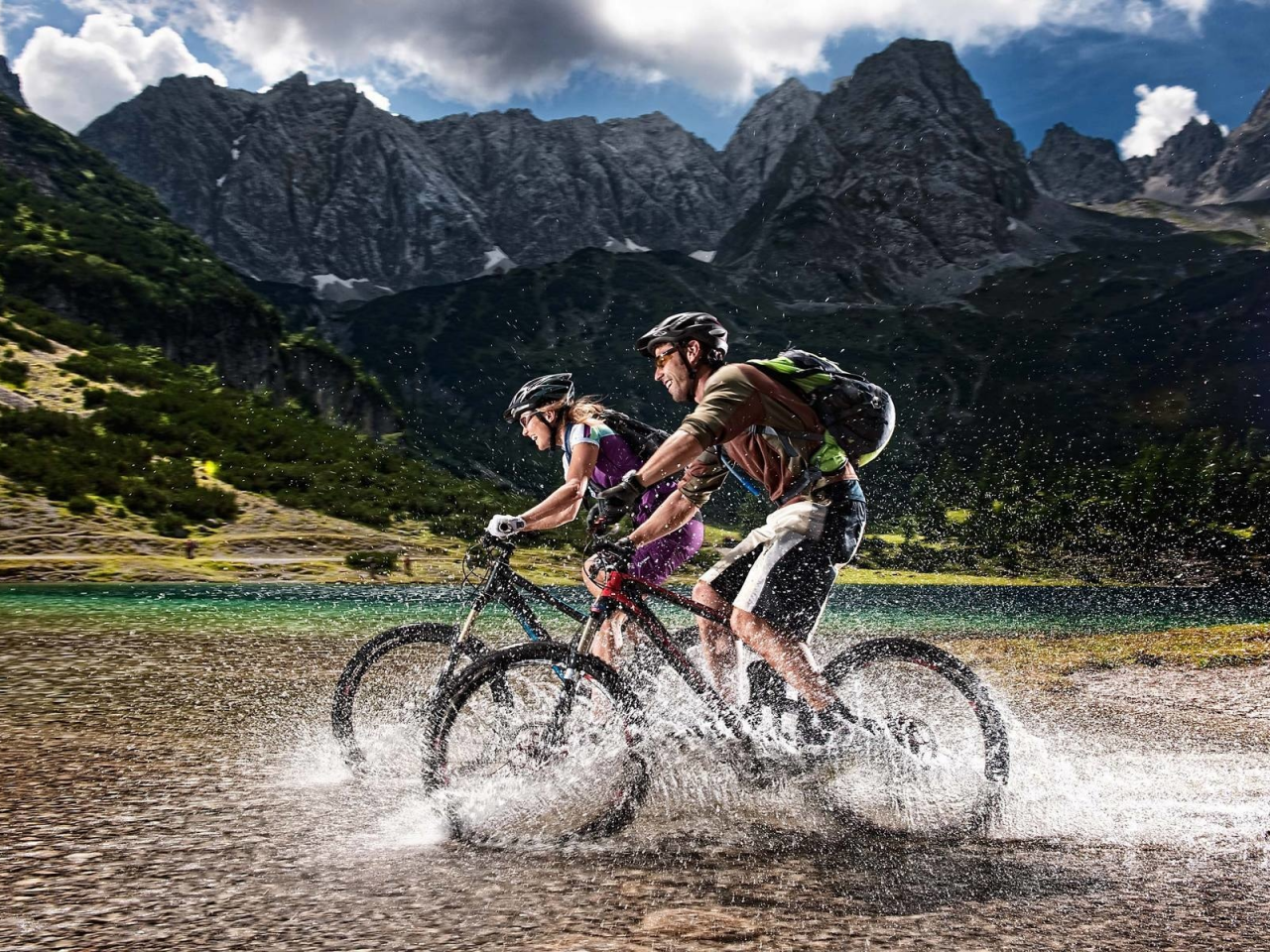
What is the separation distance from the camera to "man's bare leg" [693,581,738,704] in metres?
5.67

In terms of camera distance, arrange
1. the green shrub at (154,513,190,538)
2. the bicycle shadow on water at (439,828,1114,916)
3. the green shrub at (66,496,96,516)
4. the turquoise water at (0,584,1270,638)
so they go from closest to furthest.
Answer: the bicycle shadow on water at (439,828,1114,916), the turquoise water at (0,584,1270,638), the green shrub at (66,496,96,516), the green shrub at (154,513,190,538)

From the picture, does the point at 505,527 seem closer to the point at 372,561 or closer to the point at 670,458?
the point at 670,458

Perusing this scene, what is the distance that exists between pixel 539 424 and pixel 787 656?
8.82ft

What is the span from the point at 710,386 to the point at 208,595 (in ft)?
136

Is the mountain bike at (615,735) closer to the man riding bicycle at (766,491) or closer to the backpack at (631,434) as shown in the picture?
the man riding bicycle at (766,491)

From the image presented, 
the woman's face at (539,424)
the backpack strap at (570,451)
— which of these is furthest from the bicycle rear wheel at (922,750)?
the woman's face at (539,424)

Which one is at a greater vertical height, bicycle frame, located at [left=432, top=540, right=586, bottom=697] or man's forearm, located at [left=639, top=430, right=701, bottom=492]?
man's forearm, located at [left=639, top=430, right=701, bottom=492]

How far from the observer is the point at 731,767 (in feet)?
18.2

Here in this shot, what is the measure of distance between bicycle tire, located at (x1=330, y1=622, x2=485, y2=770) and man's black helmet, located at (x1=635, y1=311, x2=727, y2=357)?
2.62 metres

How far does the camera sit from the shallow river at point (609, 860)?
3.79 metres

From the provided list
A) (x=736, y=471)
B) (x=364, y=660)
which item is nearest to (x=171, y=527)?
(x=364, y=660)

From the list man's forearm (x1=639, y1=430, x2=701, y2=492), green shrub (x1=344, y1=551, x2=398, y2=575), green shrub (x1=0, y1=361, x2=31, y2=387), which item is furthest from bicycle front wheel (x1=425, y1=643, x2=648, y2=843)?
green shrub (x1=0, y1=361, x2=31, y2=387)

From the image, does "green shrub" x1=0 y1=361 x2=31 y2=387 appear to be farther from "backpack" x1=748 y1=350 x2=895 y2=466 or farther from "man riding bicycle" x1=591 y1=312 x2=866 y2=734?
"backpack" x1=748 y1=350 x2=895 y2=466

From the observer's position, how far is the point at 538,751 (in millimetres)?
5176
